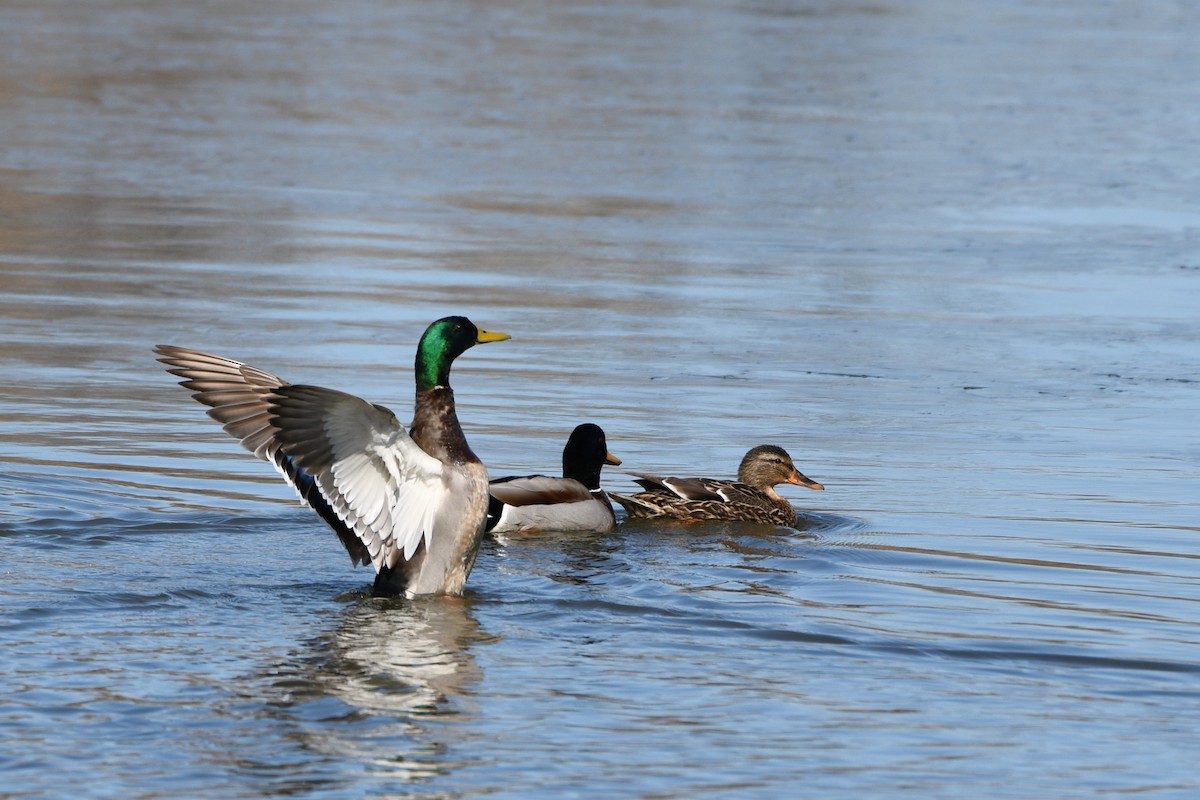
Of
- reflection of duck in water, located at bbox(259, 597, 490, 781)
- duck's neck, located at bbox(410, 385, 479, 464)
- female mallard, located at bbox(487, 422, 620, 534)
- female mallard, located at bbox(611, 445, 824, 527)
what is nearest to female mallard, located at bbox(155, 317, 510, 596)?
duck's neck, located at bbox(410, 385, 479, 464)

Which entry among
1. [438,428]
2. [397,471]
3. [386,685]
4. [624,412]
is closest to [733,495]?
[624,412]

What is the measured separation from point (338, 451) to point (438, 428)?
50 cm

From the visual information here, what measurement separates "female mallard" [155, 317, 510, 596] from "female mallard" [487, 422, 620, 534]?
1148 mm

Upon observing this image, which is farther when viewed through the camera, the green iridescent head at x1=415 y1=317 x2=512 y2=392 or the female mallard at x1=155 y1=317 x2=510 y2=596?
the green iridescent head at x1=415 y1=317 x2=512 y2=392

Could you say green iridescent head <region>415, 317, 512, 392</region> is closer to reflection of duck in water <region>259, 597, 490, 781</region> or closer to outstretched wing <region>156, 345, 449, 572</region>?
outstretched wing <region>156, 345, 449, 572</region>

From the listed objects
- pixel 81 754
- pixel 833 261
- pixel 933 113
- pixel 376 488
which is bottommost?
pixel 81 754

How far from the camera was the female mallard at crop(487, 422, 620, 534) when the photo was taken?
31.1ft

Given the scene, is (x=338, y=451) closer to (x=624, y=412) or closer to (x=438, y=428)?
(x=438, y=428)

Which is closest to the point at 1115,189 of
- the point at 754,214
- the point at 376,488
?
the point at 754,214

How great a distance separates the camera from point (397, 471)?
7.86 meters

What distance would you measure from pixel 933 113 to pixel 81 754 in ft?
66.7

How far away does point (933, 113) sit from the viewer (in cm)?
2483

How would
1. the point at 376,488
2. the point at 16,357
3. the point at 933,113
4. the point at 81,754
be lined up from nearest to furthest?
the point at 81,754 → the point at 376,488 → the point at 16,357 → the point at 933,113

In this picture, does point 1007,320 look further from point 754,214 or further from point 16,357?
point 16,357
